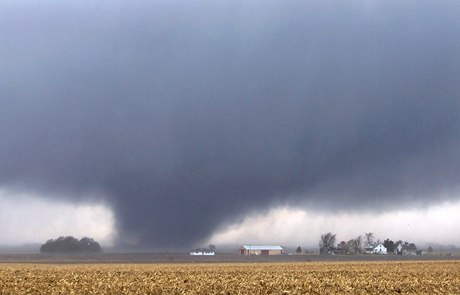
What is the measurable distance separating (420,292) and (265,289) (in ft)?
37.8

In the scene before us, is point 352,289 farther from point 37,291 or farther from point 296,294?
point 37,291

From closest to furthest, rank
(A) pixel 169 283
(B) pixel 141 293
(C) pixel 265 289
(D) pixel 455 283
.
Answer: (B) pixel 141 293, (C) pixel 265 289, (A) pixel 169 283, (D) pixel 455 283

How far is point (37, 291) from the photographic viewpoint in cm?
3681

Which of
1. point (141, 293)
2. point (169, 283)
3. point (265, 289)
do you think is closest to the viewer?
point (141, 293)

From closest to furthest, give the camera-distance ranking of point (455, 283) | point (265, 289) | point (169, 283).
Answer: point (265, 289) < point (169, 283) < point (455, 283)

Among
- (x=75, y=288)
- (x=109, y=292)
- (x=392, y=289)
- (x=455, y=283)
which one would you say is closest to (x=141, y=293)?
(x=109, y=292)

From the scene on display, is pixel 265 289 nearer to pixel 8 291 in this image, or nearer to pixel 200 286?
pixel 200 286

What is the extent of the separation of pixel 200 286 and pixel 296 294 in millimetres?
7858

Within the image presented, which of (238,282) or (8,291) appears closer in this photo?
(8,291)

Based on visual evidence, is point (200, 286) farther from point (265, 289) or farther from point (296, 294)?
point (296, 294)

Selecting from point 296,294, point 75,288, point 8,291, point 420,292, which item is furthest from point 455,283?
point 8,291

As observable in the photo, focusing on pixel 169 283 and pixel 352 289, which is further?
pixel 169 283

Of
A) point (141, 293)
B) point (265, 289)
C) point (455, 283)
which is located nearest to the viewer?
point (141, 293)

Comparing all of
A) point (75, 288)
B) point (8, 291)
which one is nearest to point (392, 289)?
point (75, 288)
